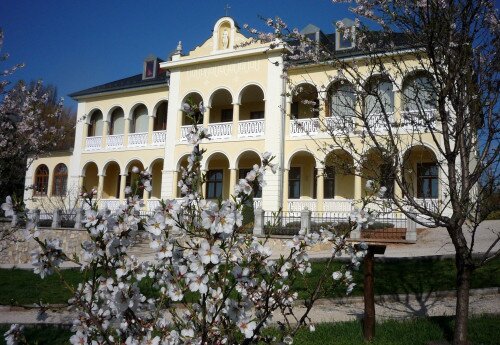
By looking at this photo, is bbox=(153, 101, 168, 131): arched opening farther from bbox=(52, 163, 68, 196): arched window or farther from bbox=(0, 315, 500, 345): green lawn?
bbox=(0, 315, 500, 345): green lawn

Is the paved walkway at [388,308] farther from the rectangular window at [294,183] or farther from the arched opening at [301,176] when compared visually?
the rectangular window at [294,183]

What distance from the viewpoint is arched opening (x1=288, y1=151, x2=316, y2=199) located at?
854 inches

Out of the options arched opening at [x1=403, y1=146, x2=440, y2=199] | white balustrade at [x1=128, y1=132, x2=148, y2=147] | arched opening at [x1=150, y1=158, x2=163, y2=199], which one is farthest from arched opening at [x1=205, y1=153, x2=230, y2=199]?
arched opening at [x1=403, y1=146, x2=440, y2=199]

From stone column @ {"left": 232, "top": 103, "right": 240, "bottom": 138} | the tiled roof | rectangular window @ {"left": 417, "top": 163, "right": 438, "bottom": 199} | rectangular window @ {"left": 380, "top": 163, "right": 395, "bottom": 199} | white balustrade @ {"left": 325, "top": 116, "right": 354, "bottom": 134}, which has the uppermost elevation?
the tiled roof

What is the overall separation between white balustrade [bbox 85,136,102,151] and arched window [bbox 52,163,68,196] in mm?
2570

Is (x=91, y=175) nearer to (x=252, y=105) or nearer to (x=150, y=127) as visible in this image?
(x=150, y=127)

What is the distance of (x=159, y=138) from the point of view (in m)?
24.3

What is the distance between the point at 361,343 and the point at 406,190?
80.9 inches

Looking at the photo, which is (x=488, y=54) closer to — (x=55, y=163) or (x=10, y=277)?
(x=10, y=277)

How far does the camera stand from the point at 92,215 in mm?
2418

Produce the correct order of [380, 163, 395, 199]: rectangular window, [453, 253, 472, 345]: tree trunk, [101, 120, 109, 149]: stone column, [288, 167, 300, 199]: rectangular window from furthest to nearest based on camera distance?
[101, 120, 109, 149]: stone column, [288, 167, 300, 199]: rectangular window, [380, 163, 395, 199]: rectangular window, [453, 253, 472, 345]: tree trunk

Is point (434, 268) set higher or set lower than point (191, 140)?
lower

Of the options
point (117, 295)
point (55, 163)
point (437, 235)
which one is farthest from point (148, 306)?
point (55, 163)

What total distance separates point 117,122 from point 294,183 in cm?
1282
